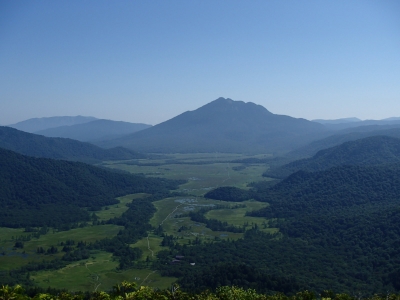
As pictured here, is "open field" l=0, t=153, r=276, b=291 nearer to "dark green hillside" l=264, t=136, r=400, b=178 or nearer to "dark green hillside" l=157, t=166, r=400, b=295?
"dark green hillside" l=157, t=166, r=400, b=295

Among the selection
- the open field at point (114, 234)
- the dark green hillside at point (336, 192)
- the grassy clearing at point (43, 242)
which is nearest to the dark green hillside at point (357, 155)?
the dark green hillside at point (336, 192)

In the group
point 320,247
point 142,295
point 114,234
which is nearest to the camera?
point 142,295

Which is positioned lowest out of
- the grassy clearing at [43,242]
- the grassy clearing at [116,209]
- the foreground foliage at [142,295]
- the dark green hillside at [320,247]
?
the dark green hillside at [320,247]

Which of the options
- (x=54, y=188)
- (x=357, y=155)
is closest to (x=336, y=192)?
(x=357, y=155)

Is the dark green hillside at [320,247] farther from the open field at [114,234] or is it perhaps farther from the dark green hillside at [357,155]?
the dark green hillside at [357,155]

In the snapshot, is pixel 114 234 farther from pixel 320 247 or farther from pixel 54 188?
pixel 54 188
